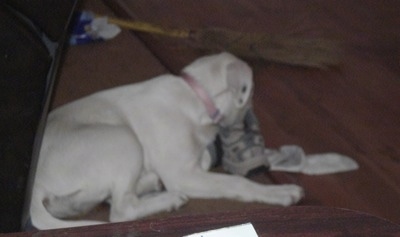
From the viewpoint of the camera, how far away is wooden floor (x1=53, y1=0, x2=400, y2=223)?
6.57 feet

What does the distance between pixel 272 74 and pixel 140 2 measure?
27.0 inches

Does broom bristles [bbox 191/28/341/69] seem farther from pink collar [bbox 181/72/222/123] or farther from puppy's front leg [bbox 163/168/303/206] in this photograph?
puppy's front leg [bbox 163/168/303/206]

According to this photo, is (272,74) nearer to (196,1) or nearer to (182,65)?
(182,65)

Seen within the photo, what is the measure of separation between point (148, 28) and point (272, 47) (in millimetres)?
442

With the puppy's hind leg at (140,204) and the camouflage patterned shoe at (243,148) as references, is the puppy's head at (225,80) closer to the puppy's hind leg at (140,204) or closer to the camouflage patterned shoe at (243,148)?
the camouflage patterned shoe at (243,148)

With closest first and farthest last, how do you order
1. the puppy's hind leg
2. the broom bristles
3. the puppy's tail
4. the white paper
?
the white paper < the puppy's tail < the puppy's hind leg < the broom bristles

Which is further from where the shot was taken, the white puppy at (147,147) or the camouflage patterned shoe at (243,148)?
the camouflage patterned shoe at (243,148)

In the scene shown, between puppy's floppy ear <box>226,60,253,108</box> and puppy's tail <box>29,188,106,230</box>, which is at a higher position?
puppy's floppy ear <box>226,60,253,108</box>

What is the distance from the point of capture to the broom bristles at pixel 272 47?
2.44 m

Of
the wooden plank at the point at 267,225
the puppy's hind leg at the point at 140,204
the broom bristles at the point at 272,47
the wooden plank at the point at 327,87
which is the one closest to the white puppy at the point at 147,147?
the puppy's hind leg at the point at 140,204

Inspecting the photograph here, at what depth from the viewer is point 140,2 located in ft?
9.15

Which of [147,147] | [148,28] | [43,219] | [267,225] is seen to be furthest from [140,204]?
[267,225]

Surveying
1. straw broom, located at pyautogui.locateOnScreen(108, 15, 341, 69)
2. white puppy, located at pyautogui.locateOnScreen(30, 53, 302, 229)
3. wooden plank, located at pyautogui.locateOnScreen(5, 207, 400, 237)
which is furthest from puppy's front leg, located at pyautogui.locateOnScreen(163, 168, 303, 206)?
wooden plank, located at pyautogui.locateOnScreen(5, 207, 400, 237)

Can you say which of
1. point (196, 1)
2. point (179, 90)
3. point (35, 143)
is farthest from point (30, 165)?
point (196, 1)
